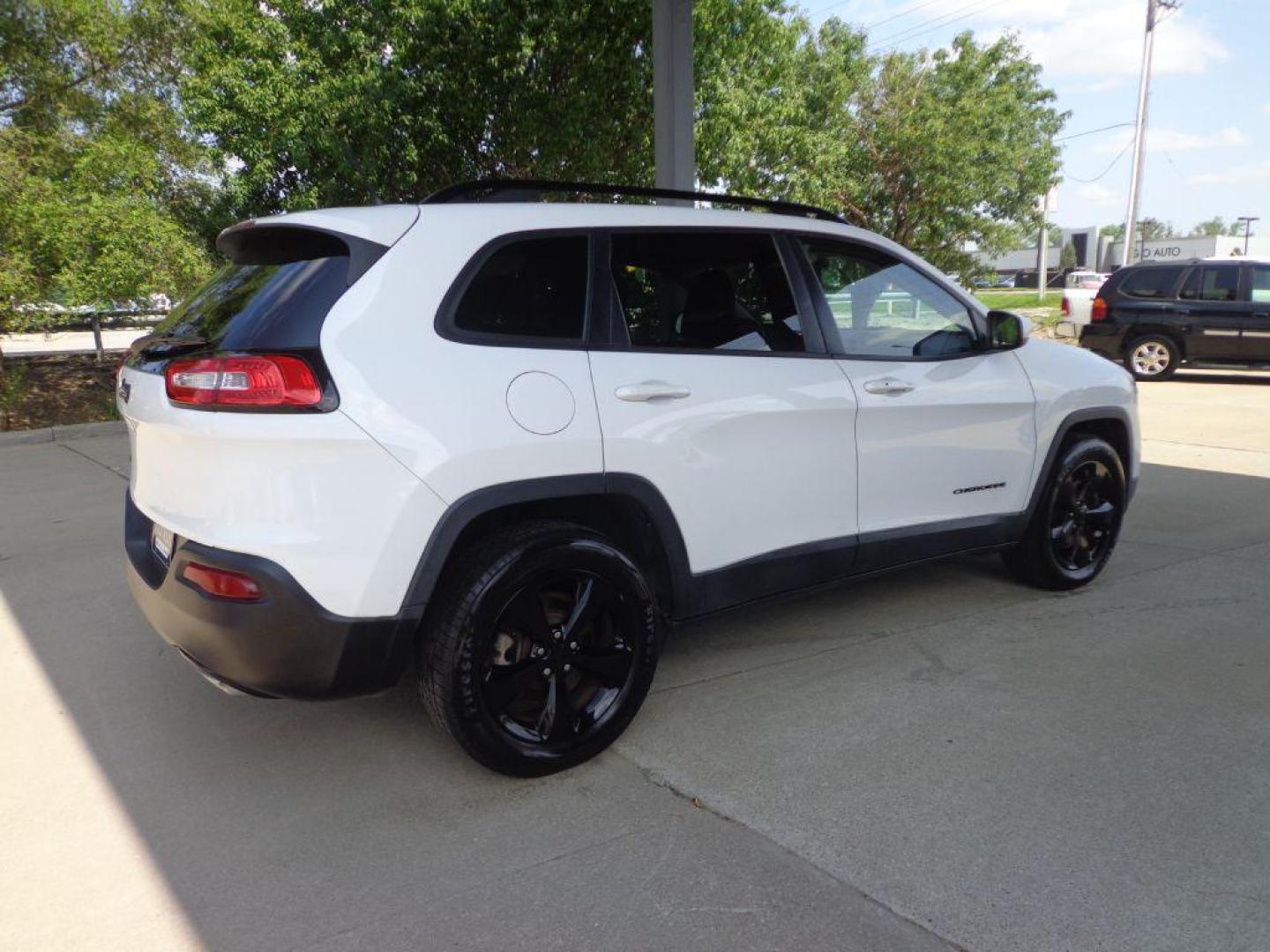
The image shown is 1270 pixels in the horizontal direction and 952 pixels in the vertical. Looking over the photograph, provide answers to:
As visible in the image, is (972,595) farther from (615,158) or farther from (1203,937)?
(615,158)

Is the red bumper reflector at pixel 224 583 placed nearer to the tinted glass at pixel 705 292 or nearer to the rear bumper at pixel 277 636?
the rear bumper at pixel 277 636

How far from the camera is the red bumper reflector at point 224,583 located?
2465 millimetres

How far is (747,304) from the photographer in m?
3.41

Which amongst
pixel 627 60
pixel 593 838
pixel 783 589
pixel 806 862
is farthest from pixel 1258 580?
pixel 627 60

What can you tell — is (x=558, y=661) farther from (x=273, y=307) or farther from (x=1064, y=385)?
(x=1064, y=385)

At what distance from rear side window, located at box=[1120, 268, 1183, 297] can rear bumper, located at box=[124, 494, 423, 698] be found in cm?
1424

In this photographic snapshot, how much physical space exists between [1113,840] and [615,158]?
11.2 m

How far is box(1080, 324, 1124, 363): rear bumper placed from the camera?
14.1m

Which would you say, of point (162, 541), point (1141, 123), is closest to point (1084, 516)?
point (162, 541)

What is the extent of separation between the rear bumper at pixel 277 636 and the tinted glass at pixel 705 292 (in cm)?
123

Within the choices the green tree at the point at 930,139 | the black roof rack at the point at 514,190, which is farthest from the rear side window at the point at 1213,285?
the black roof rack at the point at 514,190

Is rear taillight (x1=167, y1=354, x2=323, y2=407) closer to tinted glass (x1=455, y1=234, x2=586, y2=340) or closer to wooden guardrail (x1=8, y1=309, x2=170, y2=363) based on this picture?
tinted glass (x1=455, y1=234, x2=586, y2=340)

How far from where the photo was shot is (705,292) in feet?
10.8

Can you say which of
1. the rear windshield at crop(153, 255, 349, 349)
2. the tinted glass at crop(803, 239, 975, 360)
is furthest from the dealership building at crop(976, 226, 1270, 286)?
the rear windshield at crop(153, 255, 349, 349)
